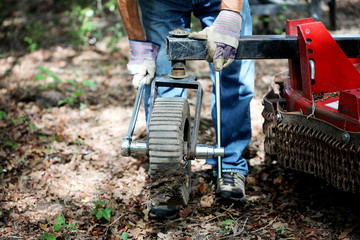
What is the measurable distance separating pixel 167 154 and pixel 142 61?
0.90 meters

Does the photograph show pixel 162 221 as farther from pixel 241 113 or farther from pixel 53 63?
pixel 53 63

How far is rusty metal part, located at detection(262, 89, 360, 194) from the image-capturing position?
1.87 meters

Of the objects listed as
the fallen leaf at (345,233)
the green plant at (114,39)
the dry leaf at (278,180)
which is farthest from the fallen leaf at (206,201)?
the green plant at (114,39)

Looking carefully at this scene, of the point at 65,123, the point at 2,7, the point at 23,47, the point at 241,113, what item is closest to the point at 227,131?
the point at 241,113

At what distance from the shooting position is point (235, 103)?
2.82 metres

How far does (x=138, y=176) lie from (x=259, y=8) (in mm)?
4180

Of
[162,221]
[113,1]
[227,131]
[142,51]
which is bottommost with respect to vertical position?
[162,221]

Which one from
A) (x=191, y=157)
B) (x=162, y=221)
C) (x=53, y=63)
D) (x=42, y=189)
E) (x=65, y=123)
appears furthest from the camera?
(x=53, y=63)

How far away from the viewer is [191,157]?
84.7 inches

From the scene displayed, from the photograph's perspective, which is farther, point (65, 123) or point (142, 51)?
point (65, 123)

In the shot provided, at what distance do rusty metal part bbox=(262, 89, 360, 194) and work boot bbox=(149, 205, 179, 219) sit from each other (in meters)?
0.72

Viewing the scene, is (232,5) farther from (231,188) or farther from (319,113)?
(231,188)

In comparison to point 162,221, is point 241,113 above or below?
above

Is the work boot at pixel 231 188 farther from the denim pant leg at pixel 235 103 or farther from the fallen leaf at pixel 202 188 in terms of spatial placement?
the fallen leaf at pixel 202 188
